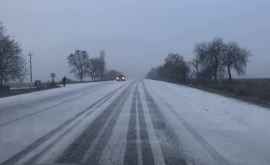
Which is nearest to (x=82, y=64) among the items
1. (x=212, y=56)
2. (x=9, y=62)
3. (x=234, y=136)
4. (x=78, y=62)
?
(x=78, y=62)

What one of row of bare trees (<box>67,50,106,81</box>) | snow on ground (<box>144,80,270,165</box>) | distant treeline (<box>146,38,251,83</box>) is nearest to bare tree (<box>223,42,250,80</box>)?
distant treeline (<box>146,38,251,83</box>)

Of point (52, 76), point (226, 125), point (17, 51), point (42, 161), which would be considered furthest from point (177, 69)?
point (42, 161)

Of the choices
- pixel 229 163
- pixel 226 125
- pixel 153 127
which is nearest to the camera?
pixel 229 163

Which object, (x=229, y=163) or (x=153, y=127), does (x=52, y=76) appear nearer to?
(x=153, y=127)

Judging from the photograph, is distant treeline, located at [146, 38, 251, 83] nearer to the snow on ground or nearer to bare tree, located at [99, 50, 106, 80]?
bare tree, located at [99, 50, 106, 80]

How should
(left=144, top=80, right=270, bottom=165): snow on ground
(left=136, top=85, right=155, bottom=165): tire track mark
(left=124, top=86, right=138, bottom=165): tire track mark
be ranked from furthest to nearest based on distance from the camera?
(left=144, top=80, right=270, bottom=165): snow on ground
(left=124, top=86, right=138, bottom=165): tire track mark
(left=136, top=85, right=155, bottom=165): tire track mark

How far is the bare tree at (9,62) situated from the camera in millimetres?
66438

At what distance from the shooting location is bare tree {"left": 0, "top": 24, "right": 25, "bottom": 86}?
218 ft

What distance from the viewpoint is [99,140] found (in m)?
11.5

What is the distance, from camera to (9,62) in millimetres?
67500

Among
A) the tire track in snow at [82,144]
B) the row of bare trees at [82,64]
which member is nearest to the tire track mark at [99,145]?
the tire track in snow at [82,144]

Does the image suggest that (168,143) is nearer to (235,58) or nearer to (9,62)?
(9,62)

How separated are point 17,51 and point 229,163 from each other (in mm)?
66391

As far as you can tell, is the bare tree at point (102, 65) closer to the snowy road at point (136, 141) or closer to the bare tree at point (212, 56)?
the bare tree at point (212, 56)
